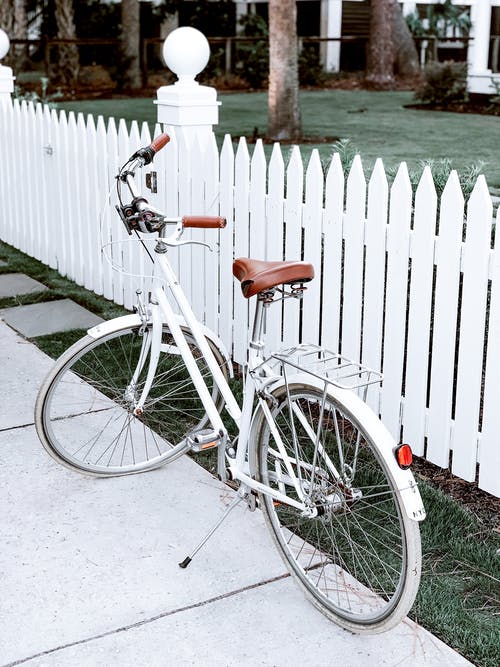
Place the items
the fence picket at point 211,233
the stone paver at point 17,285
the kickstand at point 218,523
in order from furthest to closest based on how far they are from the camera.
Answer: the stone paver at point 17,285 < the fence picket at point 211,233 < the kickstand at point 218,523

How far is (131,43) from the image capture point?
79.6 ft

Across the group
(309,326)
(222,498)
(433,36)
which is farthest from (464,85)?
(222,498)

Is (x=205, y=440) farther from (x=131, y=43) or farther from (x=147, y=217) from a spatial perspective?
(x=131, y=43)

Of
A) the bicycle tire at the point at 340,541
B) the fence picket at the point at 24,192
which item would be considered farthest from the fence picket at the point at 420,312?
the fence picket at the point at 24,192

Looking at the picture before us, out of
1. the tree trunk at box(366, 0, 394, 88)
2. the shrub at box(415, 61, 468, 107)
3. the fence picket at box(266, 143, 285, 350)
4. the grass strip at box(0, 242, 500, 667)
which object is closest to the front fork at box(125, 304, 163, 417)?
the grass strip at box(0, 242, 500, 667)

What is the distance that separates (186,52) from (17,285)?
2.38 metres

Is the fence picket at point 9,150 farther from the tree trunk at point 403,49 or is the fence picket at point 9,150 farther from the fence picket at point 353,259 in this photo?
the tree trunk at point 403,49

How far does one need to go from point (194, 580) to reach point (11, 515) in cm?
88

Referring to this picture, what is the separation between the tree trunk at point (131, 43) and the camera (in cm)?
2427

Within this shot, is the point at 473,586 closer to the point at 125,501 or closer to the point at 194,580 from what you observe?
the point at 194,580

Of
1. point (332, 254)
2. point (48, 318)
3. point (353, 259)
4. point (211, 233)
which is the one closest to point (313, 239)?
point (332, 254)

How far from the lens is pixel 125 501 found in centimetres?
395

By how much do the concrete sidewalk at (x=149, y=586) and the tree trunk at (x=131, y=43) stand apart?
21.4 m

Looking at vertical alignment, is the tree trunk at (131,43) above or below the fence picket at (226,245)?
above
